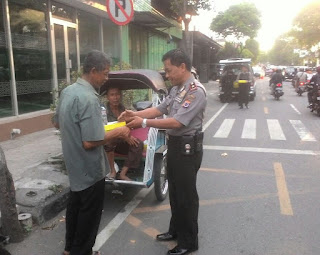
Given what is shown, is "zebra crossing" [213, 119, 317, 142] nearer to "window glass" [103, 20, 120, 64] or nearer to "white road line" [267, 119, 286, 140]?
"white road line" [267, 119, 286, 140]

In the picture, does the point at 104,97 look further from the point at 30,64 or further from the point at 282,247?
the point at 30,64

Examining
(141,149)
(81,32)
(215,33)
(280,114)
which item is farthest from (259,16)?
(141,149)

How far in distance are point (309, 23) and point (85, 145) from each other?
137 feet

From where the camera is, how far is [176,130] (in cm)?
334

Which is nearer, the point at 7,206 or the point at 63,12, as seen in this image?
the point at 7,206

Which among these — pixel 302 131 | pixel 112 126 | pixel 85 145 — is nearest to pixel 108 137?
pixel 85 145

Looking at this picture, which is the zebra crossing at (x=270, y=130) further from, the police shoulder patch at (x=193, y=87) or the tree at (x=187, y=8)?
the tree at (x=187, y=8)

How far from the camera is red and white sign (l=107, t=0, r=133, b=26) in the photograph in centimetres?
619

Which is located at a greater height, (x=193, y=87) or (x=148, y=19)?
(x=148, y=19)

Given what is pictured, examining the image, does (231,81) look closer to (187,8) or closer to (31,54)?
(187,8)

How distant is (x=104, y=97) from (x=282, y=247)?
3455 mm

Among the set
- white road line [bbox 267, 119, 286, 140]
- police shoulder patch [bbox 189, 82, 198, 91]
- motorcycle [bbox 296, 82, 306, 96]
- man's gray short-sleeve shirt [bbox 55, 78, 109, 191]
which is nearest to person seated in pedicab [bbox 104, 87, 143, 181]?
man's gray short-sleeve shirt [bbox 55, 78, 109, 191]

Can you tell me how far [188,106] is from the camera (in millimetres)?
3180

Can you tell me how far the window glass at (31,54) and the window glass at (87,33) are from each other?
228cm
